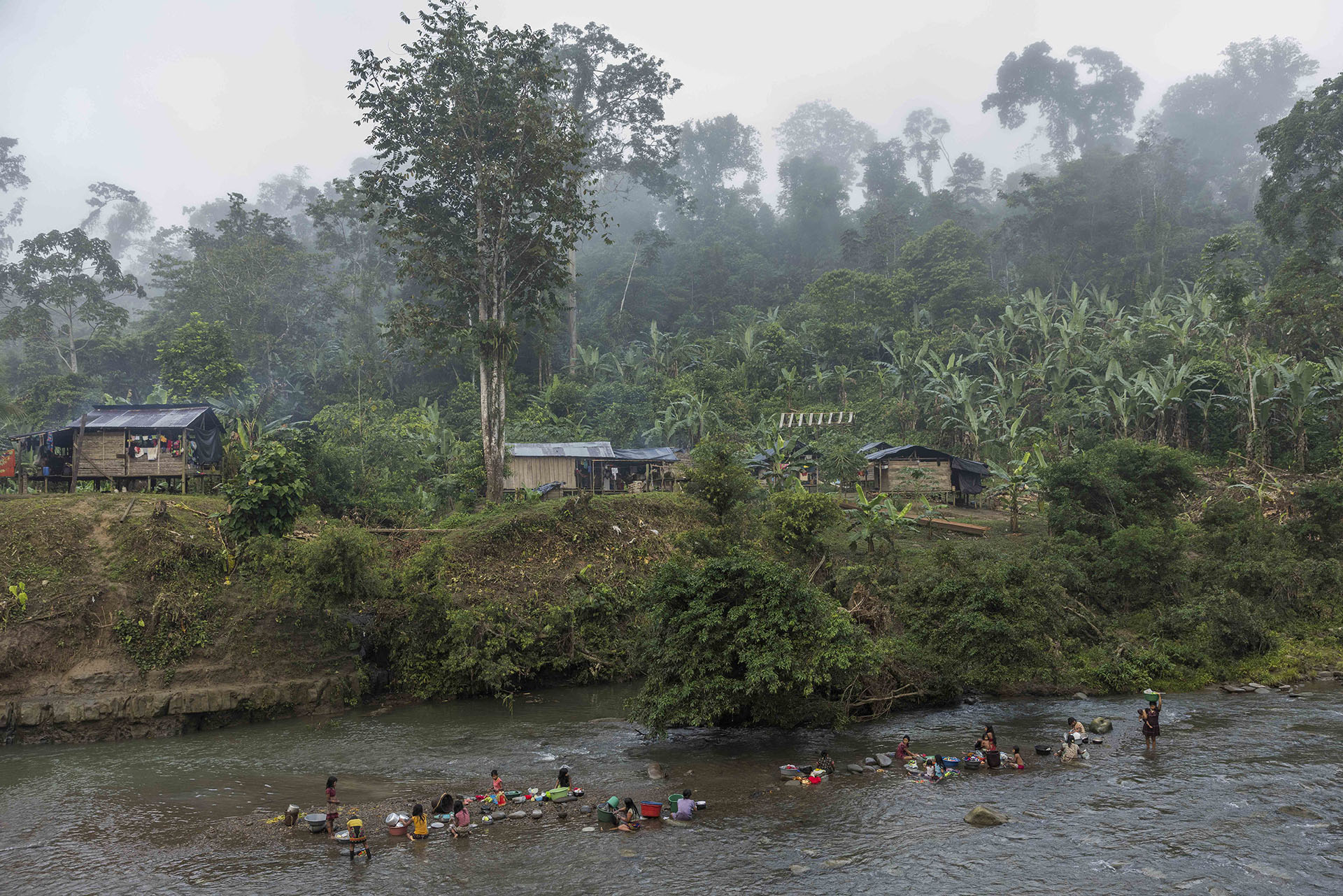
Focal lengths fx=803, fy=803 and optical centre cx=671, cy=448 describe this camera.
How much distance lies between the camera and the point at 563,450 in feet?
101

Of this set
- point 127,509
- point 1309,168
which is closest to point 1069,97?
point 1309,168

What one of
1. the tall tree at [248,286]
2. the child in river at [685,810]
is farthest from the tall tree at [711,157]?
the child in river at [685,810]

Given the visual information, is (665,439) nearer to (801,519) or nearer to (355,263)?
(801,519)

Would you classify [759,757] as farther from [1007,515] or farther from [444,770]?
[1007,515]

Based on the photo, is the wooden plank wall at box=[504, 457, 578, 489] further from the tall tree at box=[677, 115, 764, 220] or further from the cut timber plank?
the tall tree at box=[677, 115, 764, 220]

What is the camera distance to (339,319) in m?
52.0

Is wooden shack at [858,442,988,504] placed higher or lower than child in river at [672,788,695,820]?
higher

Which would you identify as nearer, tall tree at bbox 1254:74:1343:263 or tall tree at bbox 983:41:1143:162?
tall tree at bbox 1254:74:1343:263

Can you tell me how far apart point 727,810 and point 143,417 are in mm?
21917

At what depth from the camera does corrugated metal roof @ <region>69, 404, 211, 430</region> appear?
23.9 m

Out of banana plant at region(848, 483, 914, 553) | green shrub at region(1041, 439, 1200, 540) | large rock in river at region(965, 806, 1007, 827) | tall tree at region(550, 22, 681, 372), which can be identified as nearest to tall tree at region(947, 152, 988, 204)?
tall tree at region(550, 22, 681, 372)

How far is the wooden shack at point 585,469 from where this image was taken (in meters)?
30.0

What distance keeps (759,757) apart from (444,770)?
18.4ft

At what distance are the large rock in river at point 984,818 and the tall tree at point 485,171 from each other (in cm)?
1773
